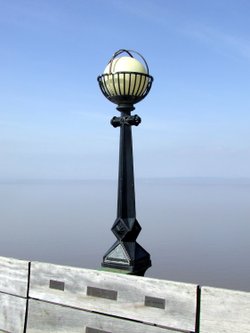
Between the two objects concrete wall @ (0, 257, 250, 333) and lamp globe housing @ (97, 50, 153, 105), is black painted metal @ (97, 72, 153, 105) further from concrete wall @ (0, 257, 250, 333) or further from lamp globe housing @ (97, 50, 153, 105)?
concrete wall @ (0, 257, 250, 333)

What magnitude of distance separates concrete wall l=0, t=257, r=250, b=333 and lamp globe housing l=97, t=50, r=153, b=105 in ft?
7.24

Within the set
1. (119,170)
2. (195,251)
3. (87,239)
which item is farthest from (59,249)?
(119,170)

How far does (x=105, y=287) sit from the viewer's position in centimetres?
378

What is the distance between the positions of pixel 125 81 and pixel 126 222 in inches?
63.2

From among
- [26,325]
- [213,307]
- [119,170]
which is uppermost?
[119,170]

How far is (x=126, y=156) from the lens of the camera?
518 centimetres

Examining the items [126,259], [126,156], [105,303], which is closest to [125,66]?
[126,156]

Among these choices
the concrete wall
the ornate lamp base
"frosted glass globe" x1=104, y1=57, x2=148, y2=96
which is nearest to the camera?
the concrete wall

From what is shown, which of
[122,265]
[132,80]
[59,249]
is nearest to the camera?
[122,265]

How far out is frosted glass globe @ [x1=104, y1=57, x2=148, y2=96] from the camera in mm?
5262

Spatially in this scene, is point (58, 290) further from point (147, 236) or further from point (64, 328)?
point (147, 236)

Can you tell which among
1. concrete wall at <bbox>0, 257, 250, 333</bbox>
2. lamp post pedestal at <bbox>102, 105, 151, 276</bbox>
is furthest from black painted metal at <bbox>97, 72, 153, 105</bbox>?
concrete wall at <bbox>0, 257, 250, 333</bbox>

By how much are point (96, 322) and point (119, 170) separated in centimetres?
192

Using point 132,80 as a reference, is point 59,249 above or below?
below
